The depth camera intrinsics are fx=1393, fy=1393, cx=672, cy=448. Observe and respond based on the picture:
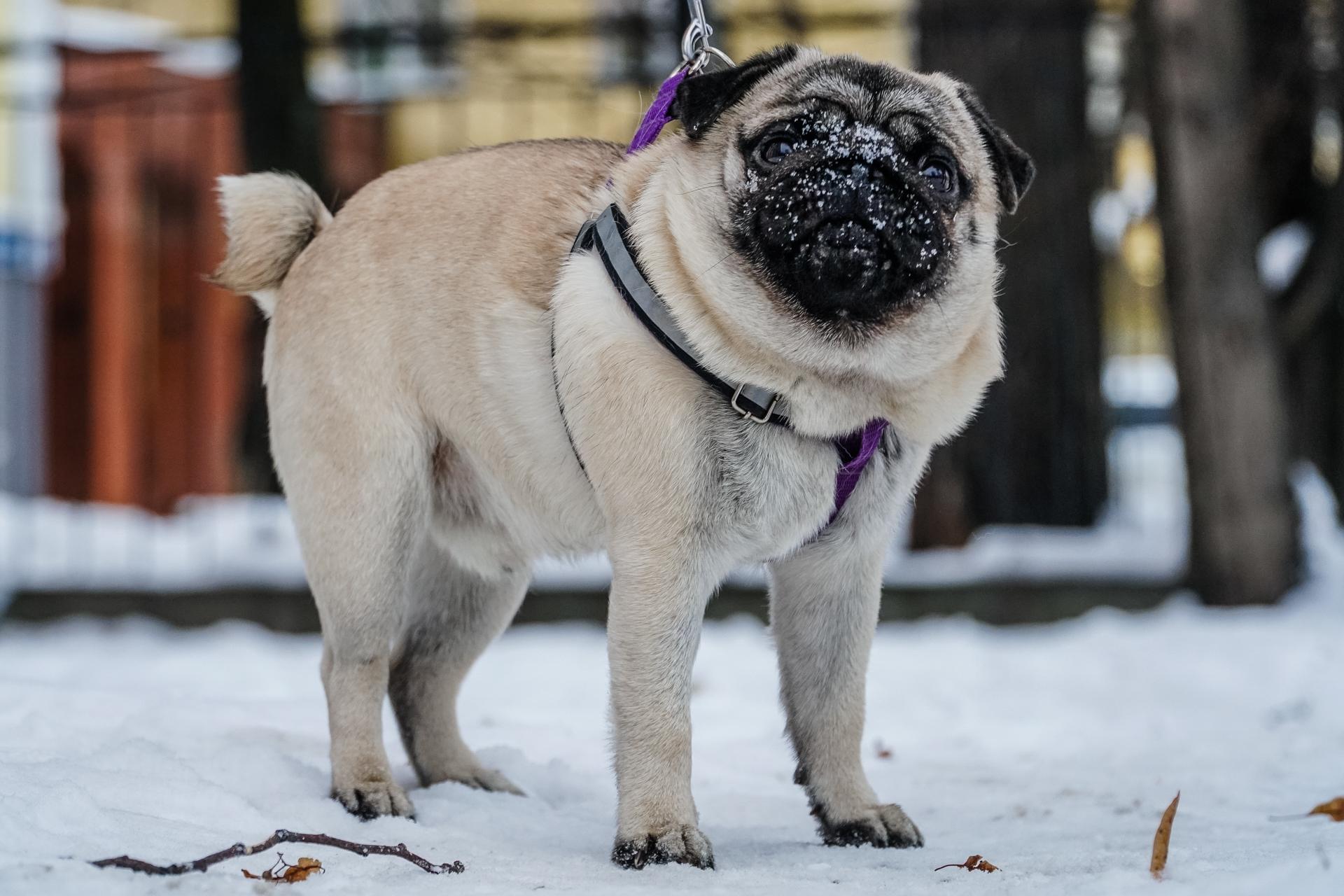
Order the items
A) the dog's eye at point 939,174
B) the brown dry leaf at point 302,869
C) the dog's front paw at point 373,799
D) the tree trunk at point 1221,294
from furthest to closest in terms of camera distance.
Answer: the tree trunk at point 1221,294
the dog's front paw at point 373,799
the dog's eye at point 939,174
the brown dry leaf at point 302,869

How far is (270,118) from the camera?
7.31 metres

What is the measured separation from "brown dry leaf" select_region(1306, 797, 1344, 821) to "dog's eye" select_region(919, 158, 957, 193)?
167 cm

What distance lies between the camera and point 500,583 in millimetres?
3760

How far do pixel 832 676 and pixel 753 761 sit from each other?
40.3 inches

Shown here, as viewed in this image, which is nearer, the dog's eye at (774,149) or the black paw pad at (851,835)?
the dog's eye at (774,149)

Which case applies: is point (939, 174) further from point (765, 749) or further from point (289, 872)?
point (765, 749)

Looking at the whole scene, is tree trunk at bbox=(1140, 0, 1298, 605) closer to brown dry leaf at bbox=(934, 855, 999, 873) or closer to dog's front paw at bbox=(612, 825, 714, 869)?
brown dry leaf at bbox=(934, 855, 999, 873)

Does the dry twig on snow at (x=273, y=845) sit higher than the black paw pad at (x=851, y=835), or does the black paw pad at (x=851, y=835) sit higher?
the dry twig on snow at (x=273, y=845)

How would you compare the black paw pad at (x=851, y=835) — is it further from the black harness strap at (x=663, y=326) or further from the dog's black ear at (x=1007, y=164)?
the dog's black ear at (x=1007, y=164)

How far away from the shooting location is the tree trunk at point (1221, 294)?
6031 millimetres

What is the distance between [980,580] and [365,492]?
13.6ft

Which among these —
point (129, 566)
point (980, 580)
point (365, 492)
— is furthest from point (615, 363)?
point (129, 566)

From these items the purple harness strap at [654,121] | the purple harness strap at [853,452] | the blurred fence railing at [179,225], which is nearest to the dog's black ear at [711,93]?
the purple harness strap at [654,121]

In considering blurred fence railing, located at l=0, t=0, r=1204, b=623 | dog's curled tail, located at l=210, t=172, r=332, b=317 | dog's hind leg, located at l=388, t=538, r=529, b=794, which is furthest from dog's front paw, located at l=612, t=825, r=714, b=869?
blurred fence railing, located at l=0, t=0, r=1204, b=623
